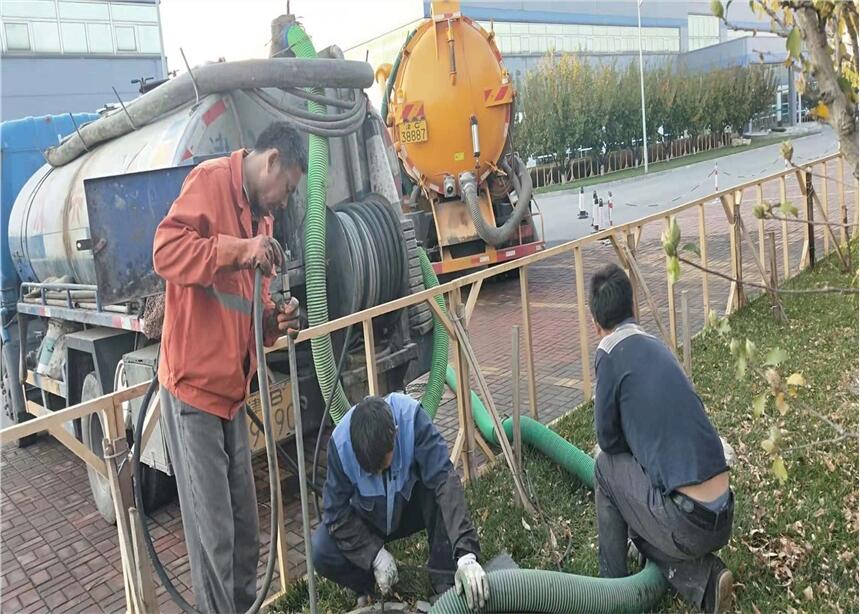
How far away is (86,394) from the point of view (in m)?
4.81

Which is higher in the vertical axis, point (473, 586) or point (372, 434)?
point (372, 434)

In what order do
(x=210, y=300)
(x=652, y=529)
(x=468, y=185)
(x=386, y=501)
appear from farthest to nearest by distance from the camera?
(x=468, y=185) → (x=386, y=501) → (x=652, y=529) → (x=210, y=300)

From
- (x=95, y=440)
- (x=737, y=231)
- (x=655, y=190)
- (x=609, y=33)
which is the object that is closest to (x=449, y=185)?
(x=737, y=231)

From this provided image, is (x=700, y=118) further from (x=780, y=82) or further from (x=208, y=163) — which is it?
(x=208, y=163)

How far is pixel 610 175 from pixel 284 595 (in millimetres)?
29910

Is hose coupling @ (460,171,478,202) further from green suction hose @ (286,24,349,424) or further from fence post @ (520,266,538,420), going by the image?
green suction hose @ (286,24,349,424)

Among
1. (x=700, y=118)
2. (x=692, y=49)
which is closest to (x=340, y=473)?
(x=700, y=118)

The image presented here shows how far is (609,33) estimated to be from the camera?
42625 millimetres

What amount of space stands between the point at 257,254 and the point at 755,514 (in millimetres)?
2664

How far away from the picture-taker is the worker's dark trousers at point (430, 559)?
3109 millimetres

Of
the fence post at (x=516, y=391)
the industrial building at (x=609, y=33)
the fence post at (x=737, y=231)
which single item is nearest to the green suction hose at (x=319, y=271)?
the fence post at (x=516, y=391)

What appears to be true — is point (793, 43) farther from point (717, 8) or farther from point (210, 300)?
point (210, 300)

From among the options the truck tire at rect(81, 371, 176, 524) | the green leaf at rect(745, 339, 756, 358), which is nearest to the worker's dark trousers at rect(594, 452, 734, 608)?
the green leaf at rect(745, 339, 756, 358)

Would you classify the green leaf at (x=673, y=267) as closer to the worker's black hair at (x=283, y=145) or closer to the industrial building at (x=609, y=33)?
the worker's black hair at (x=283, y=145)
